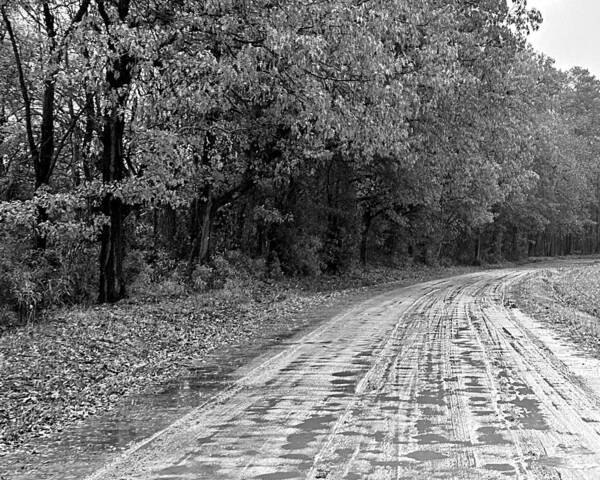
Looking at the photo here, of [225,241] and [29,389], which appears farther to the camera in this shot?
[225,241]

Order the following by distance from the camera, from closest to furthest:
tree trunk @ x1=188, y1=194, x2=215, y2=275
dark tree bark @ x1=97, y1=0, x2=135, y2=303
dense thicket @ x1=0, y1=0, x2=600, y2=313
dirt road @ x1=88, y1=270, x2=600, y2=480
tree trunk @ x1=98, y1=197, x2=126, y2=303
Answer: dirt road @ x1=88, y1=270, x2=600, y2=480 → dense thicket @ x1=0, y1=0, x2=600, y2=313 → dark tree bark @ x1=97, y1=0, x2=135, y2=303 → tree trunk @ x1=98, y1=197, x2=126, y2=303 → tree trunk @ x1=188, y1=194, x2=215, y2=275

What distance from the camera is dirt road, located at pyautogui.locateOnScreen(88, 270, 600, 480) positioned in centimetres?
430

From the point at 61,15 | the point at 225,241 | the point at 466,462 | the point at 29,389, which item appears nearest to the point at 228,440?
the point at 466,462

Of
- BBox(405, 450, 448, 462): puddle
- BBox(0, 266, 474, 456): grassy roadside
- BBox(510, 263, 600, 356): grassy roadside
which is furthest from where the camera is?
BBox(510, 263, 600, 356): grassy roadside

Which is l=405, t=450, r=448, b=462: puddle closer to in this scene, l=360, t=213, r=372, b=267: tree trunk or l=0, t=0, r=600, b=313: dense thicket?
l=0, t=0, r=600, b=313: dense thicket

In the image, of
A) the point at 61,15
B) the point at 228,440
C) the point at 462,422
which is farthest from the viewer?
the point at 61,15

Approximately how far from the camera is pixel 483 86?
1752 cm

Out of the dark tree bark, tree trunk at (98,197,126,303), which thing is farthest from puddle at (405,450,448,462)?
tree trunk at (98,197,126,303)

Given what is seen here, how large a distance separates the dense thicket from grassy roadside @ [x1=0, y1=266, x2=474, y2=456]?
5.62 ft

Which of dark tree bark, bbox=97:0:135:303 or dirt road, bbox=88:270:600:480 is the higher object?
dark tree bark, bbox=97:0:135:303

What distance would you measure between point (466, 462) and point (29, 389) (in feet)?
16.6

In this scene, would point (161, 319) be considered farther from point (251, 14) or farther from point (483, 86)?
point (483, 86)

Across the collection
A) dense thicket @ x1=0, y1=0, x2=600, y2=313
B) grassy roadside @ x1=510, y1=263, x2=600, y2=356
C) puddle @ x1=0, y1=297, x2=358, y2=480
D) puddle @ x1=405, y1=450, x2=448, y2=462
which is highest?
dense thicket @ x1=0, y1=0, x2=600, y2=313

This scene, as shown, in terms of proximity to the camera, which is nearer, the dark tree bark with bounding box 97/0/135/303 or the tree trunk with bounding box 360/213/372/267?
the dark tree bark with bounding box 97/0/135/303
